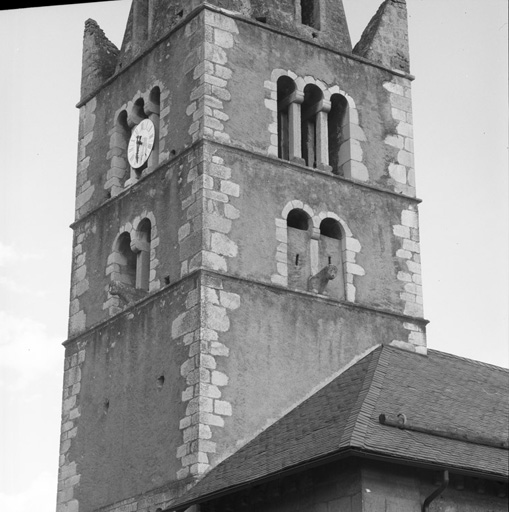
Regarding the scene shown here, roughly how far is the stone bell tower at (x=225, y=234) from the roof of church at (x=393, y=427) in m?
0.70

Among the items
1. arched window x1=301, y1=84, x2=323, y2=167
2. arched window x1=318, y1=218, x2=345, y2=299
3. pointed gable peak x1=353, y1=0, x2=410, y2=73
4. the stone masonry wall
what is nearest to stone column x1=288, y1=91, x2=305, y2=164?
arched window x1=301, y1=84, x2=323, y2=167

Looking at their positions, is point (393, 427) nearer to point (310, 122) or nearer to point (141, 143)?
point (310, 122)

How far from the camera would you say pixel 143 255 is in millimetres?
17672

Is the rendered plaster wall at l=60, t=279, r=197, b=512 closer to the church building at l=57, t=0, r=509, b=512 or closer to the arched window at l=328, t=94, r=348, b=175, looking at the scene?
the church building at l=57, t=0, r=509, b=512

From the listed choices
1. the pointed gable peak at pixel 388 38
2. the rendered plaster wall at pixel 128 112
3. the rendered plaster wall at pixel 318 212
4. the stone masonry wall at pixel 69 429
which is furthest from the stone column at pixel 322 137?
the stone masonry wall at pixel 69 429

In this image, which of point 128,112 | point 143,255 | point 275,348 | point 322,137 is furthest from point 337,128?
point 275,348

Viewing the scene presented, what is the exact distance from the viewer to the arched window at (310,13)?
19547 millimetres

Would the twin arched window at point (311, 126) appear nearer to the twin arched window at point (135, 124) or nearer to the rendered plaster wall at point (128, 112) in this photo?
the rendered plaster wall at point (128, 112)

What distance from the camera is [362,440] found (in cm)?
1149

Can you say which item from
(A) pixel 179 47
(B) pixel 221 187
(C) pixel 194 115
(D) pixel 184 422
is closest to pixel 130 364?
(D) pixel 184 422

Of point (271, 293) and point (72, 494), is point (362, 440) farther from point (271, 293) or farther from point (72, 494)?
point (72, 494)

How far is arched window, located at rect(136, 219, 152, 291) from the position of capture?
1748 cm

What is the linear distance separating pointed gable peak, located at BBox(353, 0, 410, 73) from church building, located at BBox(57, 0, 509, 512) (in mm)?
48

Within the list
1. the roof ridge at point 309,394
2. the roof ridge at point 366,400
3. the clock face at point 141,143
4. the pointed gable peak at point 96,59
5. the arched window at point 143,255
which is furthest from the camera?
the pointed gable peak at point 96,59
